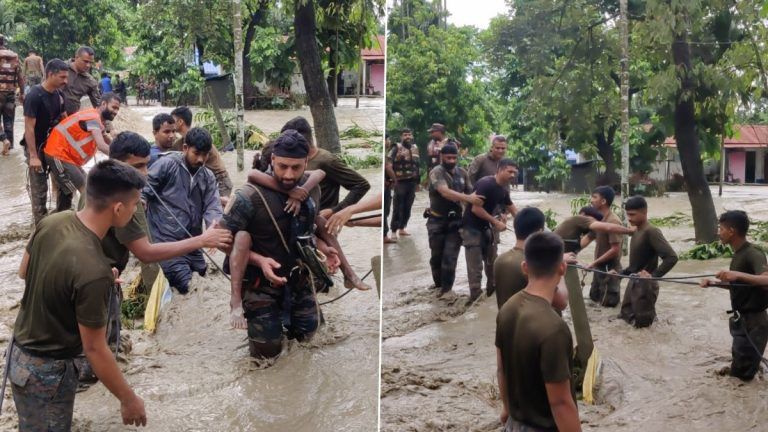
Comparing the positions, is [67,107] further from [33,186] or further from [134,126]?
[33,186]

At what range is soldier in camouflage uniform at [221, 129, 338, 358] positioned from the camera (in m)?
3.70

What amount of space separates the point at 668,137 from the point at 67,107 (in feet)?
12.3

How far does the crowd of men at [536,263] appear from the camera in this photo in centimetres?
219

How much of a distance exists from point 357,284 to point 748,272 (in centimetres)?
217

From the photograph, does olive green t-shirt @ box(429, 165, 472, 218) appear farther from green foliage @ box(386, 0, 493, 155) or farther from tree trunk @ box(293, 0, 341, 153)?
tree trunk @ box(293, 0, 341, 153)

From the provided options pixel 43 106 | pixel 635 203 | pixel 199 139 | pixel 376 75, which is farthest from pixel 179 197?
pixel 635 203

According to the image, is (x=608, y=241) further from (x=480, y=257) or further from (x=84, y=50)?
(x=84, y=50)

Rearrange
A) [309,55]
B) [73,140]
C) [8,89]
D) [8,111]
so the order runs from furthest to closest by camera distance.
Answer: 1. [8,111]
2. [8,89]
3. [73,140]
4. [309,55]

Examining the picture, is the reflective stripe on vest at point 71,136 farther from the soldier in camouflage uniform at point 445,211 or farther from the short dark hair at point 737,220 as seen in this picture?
the short dark hair at point 737,220

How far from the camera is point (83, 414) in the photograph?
353cm

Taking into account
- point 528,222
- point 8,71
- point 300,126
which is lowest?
point 528,222

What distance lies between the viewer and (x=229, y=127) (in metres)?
4.81

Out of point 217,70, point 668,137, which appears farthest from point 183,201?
point 668,137

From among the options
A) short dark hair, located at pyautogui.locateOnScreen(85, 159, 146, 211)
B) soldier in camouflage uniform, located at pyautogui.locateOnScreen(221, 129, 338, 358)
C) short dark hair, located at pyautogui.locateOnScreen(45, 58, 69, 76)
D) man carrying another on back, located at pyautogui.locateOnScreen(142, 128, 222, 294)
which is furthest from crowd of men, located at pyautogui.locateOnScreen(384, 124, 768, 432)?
short dark hair, located at pyautogui.locateOnScreen(45, 58, 69, 76)
